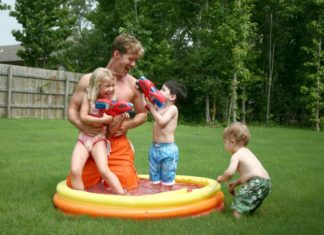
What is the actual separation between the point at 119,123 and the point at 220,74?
58.4ft

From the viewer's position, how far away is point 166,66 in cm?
2209

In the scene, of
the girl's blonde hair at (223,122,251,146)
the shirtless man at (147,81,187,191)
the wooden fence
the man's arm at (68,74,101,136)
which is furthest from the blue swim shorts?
the wooden fence

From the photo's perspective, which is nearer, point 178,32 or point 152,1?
point 178,32

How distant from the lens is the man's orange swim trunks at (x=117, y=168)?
15.7 ft

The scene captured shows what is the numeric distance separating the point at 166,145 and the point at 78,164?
1.04m

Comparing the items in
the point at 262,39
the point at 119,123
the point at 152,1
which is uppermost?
the point at 152,1

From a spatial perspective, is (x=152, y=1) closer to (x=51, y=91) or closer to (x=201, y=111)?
(x=201, y=111)

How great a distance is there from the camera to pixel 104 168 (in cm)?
445

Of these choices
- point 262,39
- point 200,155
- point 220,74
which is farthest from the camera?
point 262,39

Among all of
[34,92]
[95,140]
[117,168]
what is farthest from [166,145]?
[34,92]

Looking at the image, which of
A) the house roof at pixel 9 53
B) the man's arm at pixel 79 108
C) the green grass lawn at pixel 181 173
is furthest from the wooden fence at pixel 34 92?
the house roof at pixel 9 53

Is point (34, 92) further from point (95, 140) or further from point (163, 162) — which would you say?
point (95, 140)

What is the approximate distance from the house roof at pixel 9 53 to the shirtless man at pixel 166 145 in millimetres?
34437

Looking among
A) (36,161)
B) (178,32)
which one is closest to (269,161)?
(36,161)
